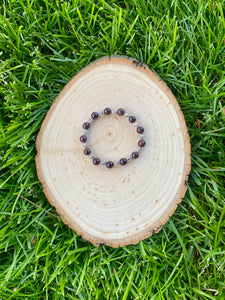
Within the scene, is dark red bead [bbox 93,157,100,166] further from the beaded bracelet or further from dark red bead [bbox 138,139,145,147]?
dark red bead [bbox 138,139,145,147]

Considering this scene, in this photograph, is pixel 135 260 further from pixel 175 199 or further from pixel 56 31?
pixel 56 31

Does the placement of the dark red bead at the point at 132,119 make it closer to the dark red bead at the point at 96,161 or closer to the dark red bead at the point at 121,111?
the dark red bead at the point at 121,111

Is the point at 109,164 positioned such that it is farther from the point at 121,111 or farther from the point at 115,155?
the point at 121,111

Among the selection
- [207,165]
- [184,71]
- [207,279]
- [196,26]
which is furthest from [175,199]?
[196,26]

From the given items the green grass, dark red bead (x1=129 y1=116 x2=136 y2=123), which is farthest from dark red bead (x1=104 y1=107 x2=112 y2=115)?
the green grass

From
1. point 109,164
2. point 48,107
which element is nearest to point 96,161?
point 109,164

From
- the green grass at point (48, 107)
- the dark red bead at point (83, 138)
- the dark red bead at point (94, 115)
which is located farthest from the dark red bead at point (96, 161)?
the green grass at point (48, 107)
